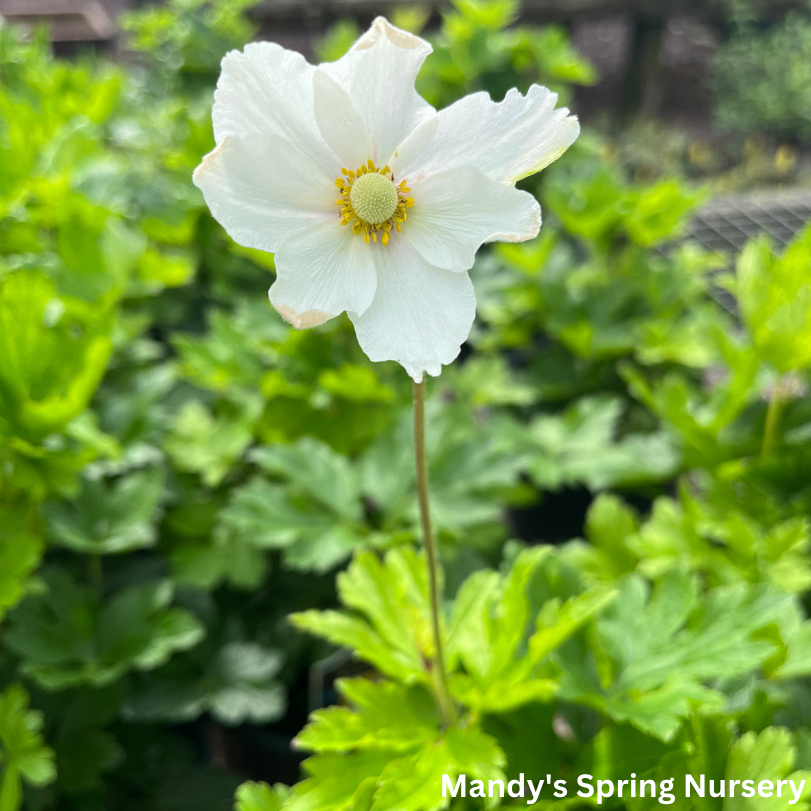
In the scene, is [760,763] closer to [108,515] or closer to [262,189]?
[262,189]

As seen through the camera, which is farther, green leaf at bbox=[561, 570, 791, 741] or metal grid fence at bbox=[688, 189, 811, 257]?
metal grid fence at bbox=[688, 189, 811, 257]

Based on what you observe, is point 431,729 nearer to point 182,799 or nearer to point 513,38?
point 182,799

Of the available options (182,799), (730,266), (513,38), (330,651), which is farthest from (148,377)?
(730,266)

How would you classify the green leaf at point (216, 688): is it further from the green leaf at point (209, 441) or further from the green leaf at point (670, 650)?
the green leaf at point (670, 650)

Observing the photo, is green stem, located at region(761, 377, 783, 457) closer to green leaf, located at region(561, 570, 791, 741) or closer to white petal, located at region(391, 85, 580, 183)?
green leaf, located at region(561, 570, 791, 741)

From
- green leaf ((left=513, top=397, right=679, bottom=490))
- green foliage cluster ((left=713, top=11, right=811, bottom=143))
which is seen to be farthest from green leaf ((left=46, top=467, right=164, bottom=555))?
green foliage cluster ((left=713, top=11, right=811, bottom=143))

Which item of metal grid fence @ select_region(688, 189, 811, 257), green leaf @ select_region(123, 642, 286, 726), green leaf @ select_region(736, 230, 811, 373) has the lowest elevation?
green leaf @ select_region(123, 642, 286, 726)
